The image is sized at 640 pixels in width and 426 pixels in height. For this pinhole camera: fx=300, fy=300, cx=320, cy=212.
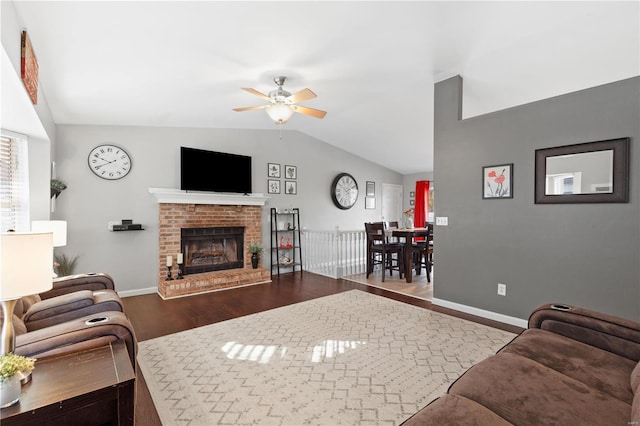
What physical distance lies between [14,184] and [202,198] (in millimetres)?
2124

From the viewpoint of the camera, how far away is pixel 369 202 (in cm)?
780

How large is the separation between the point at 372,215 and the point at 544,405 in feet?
22.3

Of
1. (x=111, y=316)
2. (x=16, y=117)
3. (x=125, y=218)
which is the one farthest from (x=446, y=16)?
(x=125, y=218)

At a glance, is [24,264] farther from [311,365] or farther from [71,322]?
[311,365]

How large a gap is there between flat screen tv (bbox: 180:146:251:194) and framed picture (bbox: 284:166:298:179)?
87cm

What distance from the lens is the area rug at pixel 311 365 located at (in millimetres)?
1840

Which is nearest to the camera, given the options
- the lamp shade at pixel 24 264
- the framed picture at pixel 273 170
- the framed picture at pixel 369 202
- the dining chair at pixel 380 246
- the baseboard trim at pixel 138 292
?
the lamp shade at pixel 24 264

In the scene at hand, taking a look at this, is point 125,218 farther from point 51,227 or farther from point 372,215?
point 372,215

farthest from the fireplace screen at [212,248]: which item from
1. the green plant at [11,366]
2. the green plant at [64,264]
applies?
the green plant at [11,366]

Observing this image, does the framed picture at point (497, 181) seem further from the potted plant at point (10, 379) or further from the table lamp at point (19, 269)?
the potted plant at point (10, 379)

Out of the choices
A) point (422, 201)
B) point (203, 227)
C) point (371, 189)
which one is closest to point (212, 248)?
point (203, 227)

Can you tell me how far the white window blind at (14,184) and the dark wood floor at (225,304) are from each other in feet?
5.00

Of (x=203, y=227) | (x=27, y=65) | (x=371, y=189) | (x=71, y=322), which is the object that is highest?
(x=27, y=65)

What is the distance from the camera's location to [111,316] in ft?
5.72
